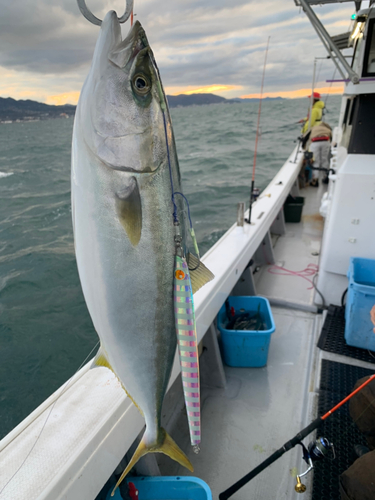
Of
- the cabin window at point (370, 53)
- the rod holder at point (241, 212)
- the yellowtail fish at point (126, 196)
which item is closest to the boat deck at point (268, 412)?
the rod holder at point (241, 212)

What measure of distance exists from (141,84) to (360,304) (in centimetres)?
292

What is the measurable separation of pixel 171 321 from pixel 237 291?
3.35 metres

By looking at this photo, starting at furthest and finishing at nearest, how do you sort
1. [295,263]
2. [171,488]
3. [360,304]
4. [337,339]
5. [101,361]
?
1. [295,263]
2. [337,339]
3. [360,304]
4. [171,488]
5. [101,361]

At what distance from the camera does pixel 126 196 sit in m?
0.82

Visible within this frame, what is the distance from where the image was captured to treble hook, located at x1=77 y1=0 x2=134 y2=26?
80cm

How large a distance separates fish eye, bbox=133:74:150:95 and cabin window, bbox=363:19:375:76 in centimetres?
316

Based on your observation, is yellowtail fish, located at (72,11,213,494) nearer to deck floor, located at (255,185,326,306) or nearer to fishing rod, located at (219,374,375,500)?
fishing rod, located at (219,374,375,500)

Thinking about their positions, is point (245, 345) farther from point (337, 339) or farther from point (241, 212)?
point (241, 212)

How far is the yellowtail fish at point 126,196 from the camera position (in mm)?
786

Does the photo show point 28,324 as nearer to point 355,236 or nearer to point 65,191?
point 355,236

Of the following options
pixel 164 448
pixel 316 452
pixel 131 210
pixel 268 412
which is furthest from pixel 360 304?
pixel 131 210

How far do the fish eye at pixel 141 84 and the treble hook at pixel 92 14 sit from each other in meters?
0.18

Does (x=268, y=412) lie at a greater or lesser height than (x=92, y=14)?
lesser

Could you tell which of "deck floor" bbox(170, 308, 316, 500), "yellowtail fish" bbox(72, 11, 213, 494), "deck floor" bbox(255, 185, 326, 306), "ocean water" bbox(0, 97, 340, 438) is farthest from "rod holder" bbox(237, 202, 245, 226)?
"yellowtail fish" bbox(72, 11, 213, 494)
